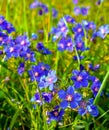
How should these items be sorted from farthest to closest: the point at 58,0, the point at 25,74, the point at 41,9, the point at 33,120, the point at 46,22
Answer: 1. the point at 58,0
2. the point at 46,22
3. the point at 41,9
4. the point at 25,74
5. the point at 33,120

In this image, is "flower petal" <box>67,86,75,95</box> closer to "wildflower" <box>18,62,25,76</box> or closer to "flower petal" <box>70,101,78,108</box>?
"flower petal" <box>70,101,78,108</box>

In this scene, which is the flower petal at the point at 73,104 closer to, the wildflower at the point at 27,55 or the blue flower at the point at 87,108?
the blue flower at the point at 87,108

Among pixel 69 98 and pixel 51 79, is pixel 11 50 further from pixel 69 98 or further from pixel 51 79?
pixel 69 98

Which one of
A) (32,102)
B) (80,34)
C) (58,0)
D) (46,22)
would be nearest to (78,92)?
(32,102)

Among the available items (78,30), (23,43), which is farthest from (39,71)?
(78,30)

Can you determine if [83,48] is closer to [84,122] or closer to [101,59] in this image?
[101,59]

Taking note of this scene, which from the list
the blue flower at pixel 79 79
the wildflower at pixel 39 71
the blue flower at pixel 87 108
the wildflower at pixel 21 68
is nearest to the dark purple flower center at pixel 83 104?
the blue flower at pixel 87 108
